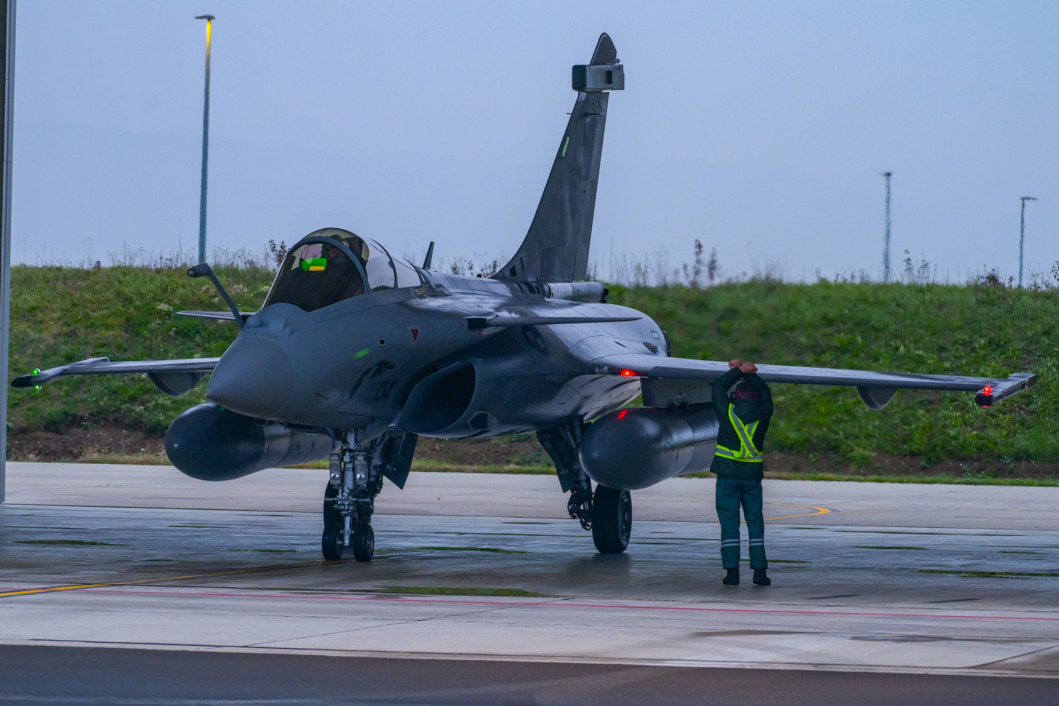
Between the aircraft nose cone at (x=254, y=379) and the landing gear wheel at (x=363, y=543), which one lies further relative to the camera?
the landing gear wheel at (x=363, y=543)

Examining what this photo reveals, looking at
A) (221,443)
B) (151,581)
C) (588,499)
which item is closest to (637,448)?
(588,499)

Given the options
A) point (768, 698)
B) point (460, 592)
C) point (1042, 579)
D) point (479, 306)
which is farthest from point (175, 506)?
point (768, 698)

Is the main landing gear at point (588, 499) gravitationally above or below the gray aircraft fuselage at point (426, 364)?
below

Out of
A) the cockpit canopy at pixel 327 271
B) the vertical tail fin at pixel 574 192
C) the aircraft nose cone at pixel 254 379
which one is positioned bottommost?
the aircraft nose cone at pixel 254 379

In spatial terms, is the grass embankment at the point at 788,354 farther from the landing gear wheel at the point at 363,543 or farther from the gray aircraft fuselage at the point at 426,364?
the landing gear wheel at the point at 363,543

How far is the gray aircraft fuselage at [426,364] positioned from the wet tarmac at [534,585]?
4.24 ft

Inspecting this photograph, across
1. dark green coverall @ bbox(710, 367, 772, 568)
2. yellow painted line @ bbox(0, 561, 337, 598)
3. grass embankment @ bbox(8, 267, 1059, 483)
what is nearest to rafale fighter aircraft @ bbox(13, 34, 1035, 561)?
yellow painted line @ bbox(0, 561, 337, 598)

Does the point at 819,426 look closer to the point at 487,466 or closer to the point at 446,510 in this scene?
the point at 487,466

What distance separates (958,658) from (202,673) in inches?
147

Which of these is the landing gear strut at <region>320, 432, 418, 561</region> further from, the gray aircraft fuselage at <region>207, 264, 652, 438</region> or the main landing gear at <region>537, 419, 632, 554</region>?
the main landing gear at <region>537, 419, 632, 554</region>

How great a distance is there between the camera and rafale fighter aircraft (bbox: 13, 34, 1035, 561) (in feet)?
37.3

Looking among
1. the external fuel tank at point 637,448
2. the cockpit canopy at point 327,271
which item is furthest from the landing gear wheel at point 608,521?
the cockpit canopy at point 327,271

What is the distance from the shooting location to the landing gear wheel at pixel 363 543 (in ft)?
40.3

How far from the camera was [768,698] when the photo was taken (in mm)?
6262
